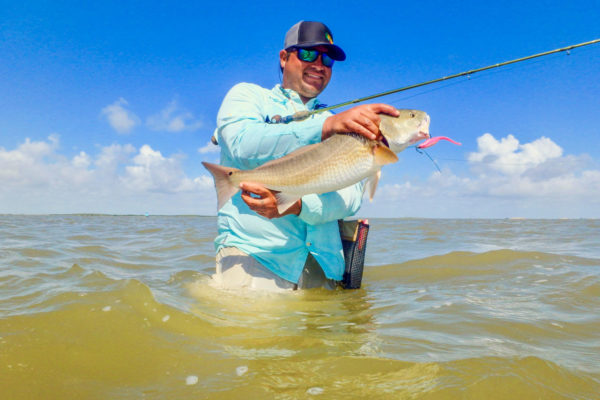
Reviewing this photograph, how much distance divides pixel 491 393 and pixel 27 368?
8.91 ft

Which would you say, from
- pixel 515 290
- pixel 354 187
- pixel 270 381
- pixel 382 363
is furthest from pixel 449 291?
pixel 270 381

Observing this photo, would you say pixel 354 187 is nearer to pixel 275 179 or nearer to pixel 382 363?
pixel 275 179

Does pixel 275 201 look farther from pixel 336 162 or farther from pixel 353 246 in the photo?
pixel 353 246

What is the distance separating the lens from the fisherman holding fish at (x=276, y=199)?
11.5ft

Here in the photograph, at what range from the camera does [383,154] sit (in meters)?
3.13

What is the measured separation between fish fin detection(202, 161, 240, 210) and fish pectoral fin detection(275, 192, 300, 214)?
37 centimetres

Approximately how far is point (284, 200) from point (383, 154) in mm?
953

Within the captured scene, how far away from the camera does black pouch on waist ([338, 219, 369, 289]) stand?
4.59 m

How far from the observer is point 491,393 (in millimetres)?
2166

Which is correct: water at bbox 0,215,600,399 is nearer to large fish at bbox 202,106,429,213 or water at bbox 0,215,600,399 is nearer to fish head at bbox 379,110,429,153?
large fish at bbox 202,106,429,213

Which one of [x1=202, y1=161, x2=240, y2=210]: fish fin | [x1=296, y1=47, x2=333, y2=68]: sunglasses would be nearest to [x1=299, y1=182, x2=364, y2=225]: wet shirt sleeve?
[x1=202, y1=161, x2=240, y2=210]: fish fin

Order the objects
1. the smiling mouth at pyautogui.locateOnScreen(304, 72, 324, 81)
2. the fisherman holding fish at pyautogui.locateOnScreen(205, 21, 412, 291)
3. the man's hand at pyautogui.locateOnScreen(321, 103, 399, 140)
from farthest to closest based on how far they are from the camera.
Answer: the smiling mouth at pyautogui.locateOnScreen(304, 72, 324, 81), the fisherman holding fish at pyautogui.locateOnScreen(205, 21, 412, 291), the man's hand at pyautogui.locateOnScreen(321, 103, 399, 140)

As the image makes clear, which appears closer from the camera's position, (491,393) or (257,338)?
(491,393)

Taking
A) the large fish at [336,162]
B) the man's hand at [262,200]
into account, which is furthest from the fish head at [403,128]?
the man's hand at [262,200]
